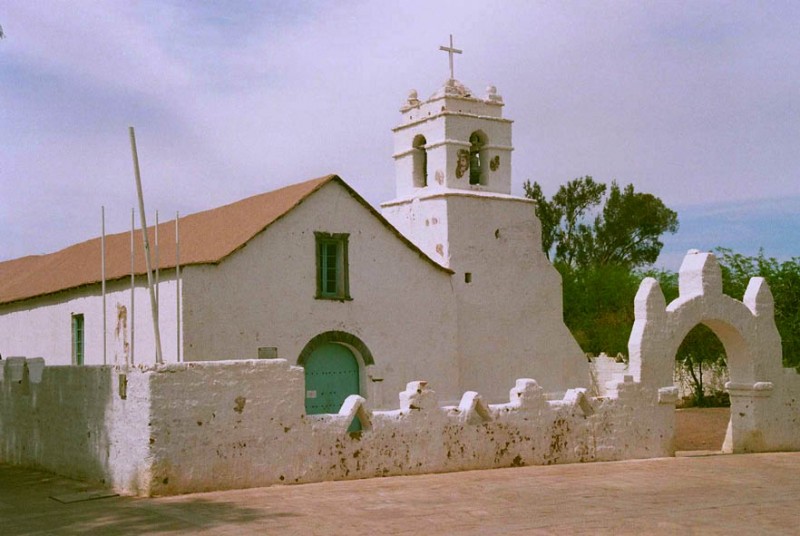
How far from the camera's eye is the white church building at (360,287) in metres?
19.3

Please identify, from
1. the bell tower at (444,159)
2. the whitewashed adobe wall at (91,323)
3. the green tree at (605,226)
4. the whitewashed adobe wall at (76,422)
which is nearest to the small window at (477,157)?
the bell tower at (444,159)

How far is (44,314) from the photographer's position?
955 inches

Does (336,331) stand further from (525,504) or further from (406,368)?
(525,504)

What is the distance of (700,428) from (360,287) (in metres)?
9.90

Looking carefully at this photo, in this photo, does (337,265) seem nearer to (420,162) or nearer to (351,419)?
(420,162)

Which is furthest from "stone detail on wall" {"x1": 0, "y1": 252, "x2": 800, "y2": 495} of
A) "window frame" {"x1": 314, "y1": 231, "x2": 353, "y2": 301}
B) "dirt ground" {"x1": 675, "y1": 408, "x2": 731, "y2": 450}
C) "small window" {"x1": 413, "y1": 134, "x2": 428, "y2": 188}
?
"small window" {"x1": 413, "y1": 134, "x2": 428, "y2": 188}

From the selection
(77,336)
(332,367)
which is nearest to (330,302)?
(332,367)

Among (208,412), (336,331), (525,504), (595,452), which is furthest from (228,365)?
(336,331)

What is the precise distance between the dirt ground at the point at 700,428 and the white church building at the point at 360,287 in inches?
121

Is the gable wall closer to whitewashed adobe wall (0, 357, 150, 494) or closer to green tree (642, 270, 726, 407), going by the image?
whitewashed adobe wall (0, 357, 150, 494)

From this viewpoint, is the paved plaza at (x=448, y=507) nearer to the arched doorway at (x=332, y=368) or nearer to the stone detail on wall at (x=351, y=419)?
the stone detail on wall at (x=351, y=419)

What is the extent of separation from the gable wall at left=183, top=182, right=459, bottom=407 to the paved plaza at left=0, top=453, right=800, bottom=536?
222 inches

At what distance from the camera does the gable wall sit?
18.9m

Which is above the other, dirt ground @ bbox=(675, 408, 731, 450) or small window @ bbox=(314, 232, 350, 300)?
small window @ bbox=(314, 232, 350, 300)
